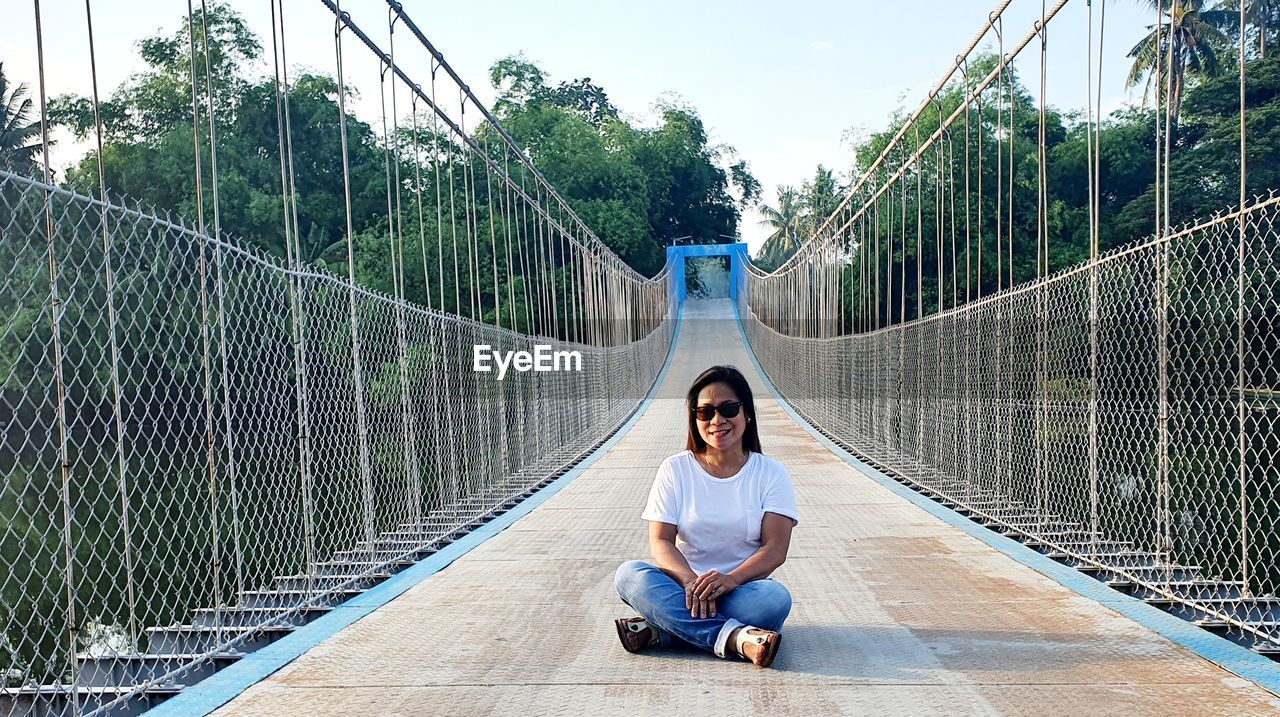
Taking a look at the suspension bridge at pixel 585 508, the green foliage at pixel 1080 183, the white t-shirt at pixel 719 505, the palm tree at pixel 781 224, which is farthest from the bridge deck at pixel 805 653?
the palm tree at pixel 781 224

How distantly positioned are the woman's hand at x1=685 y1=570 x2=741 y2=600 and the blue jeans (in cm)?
6

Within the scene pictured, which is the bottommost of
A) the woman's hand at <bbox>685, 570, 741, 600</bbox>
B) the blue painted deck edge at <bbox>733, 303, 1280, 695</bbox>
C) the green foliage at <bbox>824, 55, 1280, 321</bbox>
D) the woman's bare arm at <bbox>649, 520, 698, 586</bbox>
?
the blue painted deck edge at <bbox>733, 303, 1280, 695</bbox>

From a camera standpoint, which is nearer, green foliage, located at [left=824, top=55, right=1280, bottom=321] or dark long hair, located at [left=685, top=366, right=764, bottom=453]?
dark long hair, located at [left=685, top=366, right=764, bottom=453]

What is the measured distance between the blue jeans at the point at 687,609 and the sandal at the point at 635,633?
0.04 meters

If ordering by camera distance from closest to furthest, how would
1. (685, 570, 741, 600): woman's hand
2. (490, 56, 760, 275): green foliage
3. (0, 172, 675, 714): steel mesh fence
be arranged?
(0, 172, 675, 714): steel mesh fence < (685, 570, 741, 600): woman's hand < (490, 56, 760, 275): green foliage

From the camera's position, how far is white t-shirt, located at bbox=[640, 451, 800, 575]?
3.78 m

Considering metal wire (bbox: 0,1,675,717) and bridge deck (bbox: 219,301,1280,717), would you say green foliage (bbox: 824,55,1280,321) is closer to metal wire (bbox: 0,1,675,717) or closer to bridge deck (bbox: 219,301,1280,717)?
metal wire (bbox: 0,1,675,717)

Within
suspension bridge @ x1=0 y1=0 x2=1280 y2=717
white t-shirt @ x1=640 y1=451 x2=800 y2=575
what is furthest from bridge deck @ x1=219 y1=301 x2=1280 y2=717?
white t-shirt @ x1=640 y1=451 x2=800 y2=575

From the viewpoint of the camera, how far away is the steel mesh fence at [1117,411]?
13.9 ft

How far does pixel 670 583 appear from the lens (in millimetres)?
3693

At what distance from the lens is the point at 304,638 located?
413 centimetres

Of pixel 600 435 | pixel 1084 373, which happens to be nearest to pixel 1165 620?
pixel 1084 373

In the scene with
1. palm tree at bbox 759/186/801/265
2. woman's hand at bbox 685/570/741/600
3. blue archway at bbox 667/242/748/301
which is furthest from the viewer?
palm tree at bbox 759/186/801/265

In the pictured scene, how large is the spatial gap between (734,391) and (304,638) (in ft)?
5.18
